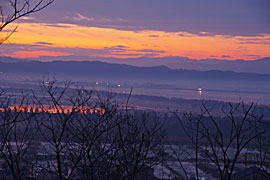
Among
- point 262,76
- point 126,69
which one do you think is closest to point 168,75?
point 126,69

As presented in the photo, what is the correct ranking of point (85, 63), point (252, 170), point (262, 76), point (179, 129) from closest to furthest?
point (252, 170) < point (179, 129) < point (262, 76) < point (85, 63)

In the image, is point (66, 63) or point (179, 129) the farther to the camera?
point (66, 63)

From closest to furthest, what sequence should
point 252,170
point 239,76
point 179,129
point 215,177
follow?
point 252,170, point 215,177, point 179,129, point 239,76

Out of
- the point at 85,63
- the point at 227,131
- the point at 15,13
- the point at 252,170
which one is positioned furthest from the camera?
the point at 85,63

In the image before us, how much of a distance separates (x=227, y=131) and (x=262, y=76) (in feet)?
254

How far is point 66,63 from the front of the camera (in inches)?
3868

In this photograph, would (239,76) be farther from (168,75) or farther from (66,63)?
(66,63)

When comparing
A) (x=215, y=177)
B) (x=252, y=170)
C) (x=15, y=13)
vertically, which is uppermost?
(x=15, y=13)

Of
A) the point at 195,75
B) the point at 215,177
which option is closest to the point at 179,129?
the point at 215,177

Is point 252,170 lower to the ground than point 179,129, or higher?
higher

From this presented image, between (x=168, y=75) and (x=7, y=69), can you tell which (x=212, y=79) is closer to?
(x=168, y=75)

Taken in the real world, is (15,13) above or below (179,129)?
above

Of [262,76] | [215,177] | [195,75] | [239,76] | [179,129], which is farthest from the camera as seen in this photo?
[195,75]

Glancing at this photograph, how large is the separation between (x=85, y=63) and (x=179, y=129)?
106444 millimetres
